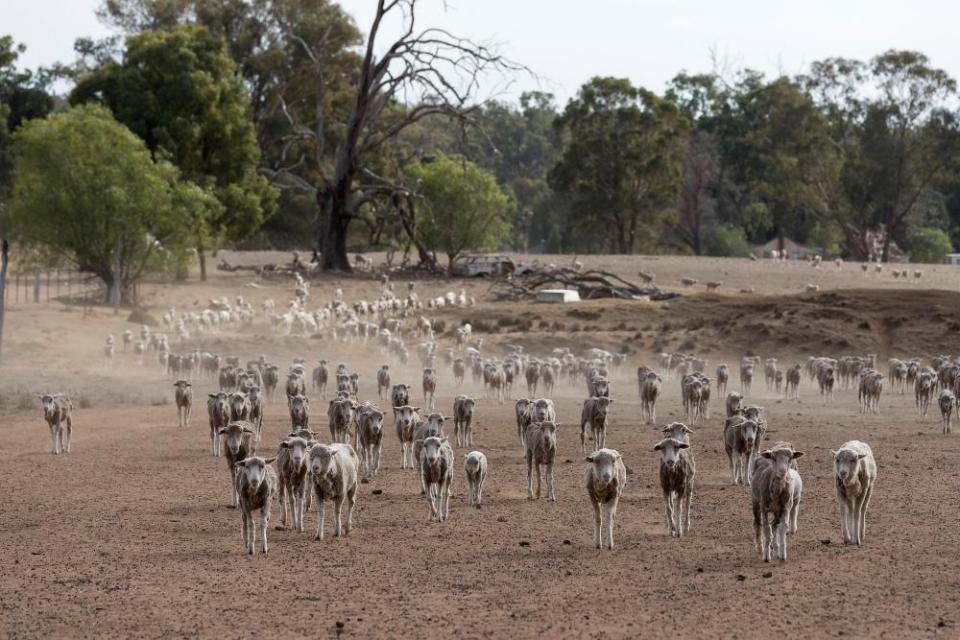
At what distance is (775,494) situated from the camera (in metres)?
16.6

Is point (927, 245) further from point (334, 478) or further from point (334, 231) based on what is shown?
point (334, 478)

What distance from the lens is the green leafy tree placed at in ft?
339

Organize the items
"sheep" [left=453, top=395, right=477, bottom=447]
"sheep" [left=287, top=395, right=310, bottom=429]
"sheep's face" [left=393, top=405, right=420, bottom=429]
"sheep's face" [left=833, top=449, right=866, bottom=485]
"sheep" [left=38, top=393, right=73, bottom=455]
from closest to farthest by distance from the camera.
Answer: "sheep's face" [left=833, top=449, right=866, bottom=485] < "sheep's face" [left=393, top=405, right=420, bottom=429] < "sheep" [left=287, top=395, right=310, bottom=429] < "sheep" [left=453, top=395, right=477, bottom=447] < "sheep" [left=38, top=393, right=73, bottom=455]

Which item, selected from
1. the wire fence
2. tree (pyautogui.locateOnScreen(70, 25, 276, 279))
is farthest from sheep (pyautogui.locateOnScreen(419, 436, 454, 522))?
tree (pyautogui.locateOnScreen(70, 25, 276, 279))

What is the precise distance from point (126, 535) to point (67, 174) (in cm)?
4167

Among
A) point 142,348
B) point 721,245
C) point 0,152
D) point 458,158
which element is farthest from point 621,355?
point 721,245

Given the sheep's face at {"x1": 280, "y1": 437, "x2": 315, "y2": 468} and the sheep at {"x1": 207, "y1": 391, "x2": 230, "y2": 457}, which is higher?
the sheep's face at {"x1": 280, "y1": 437, "x2": 315, "y2": 468}

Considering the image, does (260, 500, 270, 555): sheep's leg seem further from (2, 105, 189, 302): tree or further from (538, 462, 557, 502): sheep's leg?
(2, 105, 189, 302): tree

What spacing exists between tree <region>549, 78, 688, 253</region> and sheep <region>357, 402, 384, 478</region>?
231 feet

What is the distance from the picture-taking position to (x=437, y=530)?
19.2 meters

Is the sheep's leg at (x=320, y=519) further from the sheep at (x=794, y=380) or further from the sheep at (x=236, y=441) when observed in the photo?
the sheep at (x=794, y=380)

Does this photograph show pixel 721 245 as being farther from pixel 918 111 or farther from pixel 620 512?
pixel 620 512

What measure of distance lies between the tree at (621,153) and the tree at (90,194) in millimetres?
39165

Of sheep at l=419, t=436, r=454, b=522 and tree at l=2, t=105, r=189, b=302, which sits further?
tree at l=2, t=105, r=189, b=302
